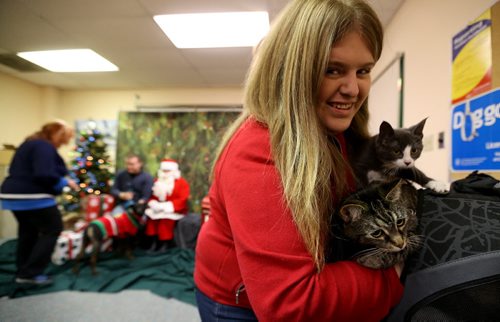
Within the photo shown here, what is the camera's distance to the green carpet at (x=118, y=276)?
9.04 ft

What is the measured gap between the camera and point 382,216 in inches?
28.9

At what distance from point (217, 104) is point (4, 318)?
170 inches

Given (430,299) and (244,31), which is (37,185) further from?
(430,299)

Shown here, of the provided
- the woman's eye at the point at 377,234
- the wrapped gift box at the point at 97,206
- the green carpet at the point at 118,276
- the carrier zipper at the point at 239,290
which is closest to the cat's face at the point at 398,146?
the woman's eye at the point at 377,234

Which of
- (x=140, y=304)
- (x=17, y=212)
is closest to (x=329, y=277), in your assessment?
(x=140, y=304)

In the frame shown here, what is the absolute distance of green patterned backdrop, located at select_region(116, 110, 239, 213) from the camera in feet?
18.1

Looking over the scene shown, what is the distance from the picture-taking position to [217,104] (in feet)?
18.4

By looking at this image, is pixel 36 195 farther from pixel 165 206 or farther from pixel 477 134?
pixel 477 134

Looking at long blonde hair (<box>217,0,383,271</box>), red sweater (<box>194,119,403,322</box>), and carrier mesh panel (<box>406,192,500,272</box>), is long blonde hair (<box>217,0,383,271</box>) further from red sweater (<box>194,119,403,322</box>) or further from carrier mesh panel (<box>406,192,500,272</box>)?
carrier mesh panel (<box>406,192,500,272</box>)

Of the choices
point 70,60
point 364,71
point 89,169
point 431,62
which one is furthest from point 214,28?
point 89,169

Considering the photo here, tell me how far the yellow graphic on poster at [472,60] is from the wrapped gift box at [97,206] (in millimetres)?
4536

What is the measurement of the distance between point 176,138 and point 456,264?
212 inches

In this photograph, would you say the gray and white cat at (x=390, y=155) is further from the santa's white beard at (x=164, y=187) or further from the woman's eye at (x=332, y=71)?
the santa's white beard at (x=164, y=187)

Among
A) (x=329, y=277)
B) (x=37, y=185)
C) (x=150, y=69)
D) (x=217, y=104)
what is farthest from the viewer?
(x=217, y=104)
